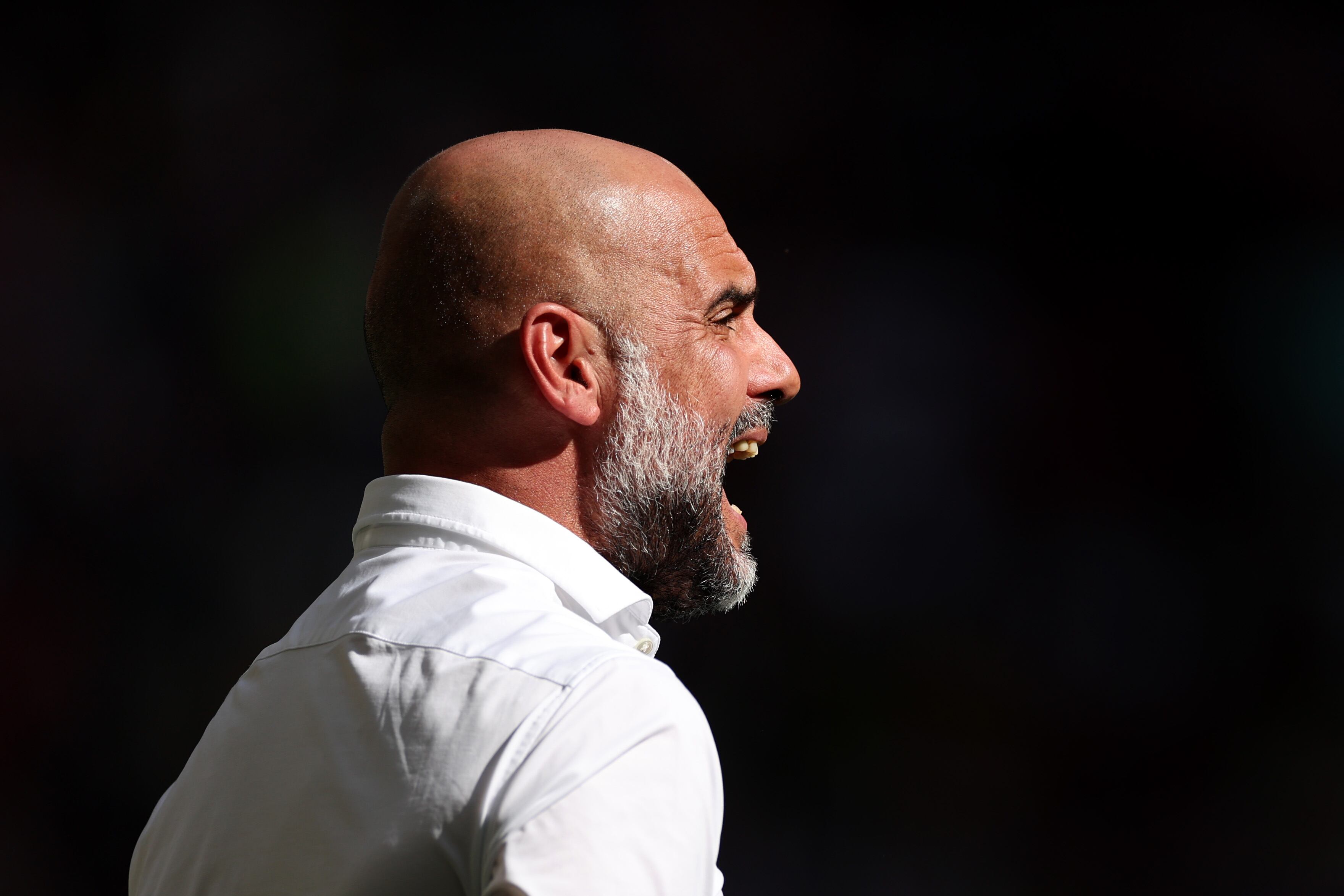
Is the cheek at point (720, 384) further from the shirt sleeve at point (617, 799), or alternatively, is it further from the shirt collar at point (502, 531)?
the shirt sleeve at point (617, 799)

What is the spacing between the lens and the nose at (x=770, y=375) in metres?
1.01

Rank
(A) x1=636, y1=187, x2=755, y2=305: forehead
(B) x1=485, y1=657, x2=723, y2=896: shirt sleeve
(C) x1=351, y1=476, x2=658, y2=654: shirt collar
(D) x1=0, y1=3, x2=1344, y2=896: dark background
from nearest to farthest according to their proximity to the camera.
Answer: (B) x1=485, y1=657, x2=723, y2=896: shirt sleeve < (C) x1=351, y1=476, x2=658, y2=654: shirt collar < (A) x1=636, y1=187, x2=755, y2=305: forehead < (D) x1=0, y1=3, x2=1344, y2=896: dark background

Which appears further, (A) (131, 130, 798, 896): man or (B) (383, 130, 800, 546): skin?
(B) (383, 130, 800, 546): skin

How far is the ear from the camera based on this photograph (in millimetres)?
843

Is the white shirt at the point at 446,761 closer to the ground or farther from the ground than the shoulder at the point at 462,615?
closer to the ground

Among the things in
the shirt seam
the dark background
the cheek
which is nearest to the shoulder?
the shirt seam

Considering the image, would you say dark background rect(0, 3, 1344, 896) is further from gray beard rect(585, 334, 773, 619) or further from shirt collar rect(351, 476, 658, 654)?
shirt collar rect(351, 476, 658, 654)

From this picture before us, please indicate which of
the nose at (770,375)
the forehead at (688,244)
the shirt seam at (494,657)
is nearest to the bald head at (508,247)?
the forehead at (688,244)

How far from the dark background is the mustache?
2.98 ft

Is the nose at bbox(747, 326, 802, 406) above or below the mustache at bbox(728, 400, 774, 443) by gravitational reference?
above

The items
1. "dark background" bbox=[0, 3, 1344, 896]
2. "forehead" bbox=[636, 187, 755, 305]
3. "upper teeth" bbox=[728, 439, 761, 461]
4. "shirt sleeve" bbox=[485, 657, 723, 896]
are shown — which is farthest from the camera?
"dark background" bbox=[0, 3, 1344, 896]

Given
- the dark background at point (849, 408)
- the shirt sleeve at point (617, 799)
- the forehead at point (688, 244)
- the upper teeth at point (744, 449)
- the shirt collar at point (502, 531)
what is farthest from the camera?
the dark background at point (849, 408)

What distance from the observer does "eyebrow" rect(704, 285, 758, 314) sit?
0.95 metres

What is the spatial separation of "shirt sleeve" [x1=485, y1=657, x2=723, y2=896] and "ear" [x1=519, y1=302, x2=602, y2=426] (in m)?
0.29
